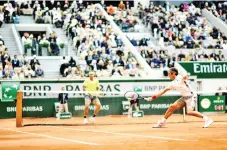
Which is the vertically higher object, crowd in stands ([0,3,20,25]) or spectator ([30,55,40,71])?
crowd in stands ([0,3,20,25])

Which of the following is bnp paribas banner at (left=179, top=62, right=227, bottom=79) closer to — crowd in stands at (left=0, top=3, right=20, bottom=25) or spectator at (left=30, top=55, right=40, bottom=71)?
spectator at (left=30, top=55, right=40, bottom=71)

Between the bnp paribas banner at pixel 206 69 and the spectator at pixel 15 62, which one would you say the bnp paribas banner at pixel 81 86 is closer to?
the spectator at pixel 15 62

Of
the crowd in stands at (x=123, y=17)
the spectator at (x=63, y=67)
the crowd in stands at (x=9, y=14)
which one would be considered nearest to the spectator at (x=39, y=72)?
the spectator at (x=63, y=67)

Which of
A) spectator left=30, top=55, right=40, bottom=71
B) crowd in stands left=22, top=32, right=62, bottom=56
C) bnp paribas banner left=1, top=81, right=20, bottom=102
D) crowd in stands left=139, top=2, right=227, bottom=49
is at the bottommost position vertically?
bnp paribas banner left=1, top=81, right=20, bottom=102

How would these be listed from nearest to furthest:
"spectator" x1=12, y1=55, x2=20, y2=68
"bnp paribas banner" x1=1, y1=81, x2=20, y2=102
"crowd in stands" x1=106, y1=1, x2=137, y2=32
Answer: "bnp paribas banner" x1=1, y1=81, x2=20, y2=102
"spectator" x1=12, y1=55, x2=20, y2=68
"crowd in stands" x1=106, y1=1, x2=137, y2=32

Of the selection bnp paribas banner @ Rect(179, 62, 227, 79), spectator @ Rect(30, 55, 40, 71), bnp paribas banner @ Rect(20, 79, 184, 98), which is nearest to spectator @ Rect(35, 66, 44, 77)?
spectator @ Rect(30, 55, 40, 71)

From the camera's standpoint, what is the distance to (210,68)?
35.4 meters

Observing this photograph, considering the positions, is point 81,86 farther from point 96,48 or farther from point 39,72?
point 96,48

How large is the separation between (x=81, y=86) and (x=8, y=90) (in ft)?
12.8

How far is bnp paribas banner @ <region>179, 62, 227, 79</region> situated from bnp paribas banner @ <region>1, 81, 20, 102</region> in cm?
1079

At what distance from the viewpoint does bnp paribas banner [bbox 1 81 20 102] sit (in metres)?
28.7

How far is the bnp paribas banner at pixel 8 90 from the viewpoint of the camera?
2872 centimetres

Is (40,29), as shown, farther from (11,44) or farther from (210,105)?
(210,105)

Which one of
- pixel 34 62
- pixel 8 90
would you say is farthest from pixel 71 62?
pixel 8 90
